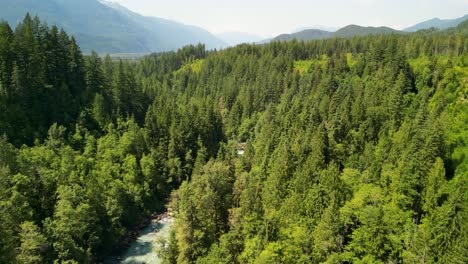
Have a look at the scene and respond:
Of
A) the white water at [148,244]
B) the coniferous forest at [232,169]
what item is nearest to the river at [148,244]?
the white water at [148,244]

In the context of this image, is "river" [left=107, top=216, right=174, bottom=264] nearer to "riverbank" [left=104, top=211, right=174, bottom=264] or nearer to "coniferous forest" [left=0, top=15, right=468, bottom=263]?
"riverbank" [left=104, top=211, right=174, bottom=264]

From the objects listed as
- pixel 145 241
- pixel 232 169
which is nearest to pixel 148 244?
pixel 145 241

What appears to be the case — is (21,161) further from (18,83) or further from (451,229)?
(451,229)

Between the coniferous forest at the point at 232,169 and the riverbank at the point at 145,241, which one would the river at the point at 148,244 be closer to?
the riverbank at the point at 145,241

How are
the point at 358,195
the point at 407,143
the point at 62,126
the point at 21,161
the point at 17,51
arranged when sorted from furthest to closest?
the point at 17,51, the point at 62,126, the point at 407,143, the point at 21,161, the point at 358,195

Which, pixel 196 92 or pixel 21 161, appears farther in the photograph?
pixel 196 92

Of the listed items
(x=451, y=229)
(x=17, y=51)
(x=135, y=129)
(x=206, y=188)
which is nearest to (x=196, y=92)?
(x=135, y=129)
